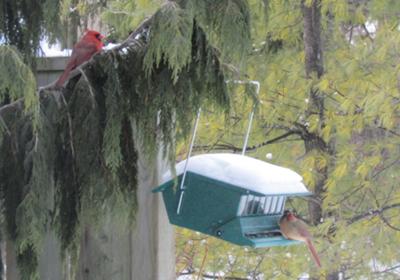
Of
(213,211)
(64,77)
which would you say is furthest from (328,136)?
(64,77)

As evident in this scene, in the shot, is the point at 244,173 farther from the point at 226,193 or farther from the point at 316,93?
the point at 316,93

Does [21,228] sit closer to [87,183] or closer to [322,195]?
[87,183]

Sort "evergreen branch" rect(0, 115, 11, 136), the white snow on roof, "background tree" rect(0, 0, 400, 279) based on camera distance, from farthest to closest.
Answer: "background tree" rect(0, 0, 400, 279) → the white snow on roof → "evergreen branch" rect(0, 115, 11, 136)

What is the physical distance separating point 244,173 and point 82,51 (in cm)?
72

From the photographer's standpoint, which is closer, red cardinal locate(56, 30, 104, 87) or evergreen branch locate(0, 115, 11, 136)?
evergreen branch locate(0, 115, 11, 136)

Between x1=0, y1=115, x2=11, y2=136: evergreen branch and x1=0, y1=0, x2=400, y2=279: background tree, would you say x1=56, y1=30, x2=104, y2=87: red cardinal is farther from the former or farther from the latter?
x1=0, y1=0, x2=400, y2=279: background tree

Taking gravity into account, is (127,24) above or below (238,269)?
above

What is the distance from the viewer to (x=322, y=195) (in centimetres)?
611

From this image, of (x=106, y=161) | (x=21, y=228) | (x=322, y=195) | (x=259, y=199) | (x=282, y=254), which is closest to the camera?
(x=21, y=228)

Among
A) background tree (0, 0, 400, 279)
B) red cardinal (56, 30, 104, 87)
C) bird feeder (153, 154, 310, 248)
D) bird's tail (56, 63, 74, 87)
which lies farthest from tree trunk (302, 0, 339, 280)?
bird's tail (56, 63, 74, 87)

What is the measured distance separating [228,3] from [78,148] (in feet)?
1.68

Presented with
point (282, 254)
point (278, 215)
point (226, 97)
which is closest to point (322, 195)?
point (282, 254)

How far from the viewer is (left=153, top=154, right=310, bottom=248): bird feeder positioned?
8.35 feet

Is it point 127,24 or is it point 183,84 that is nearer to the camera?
point 183,84
